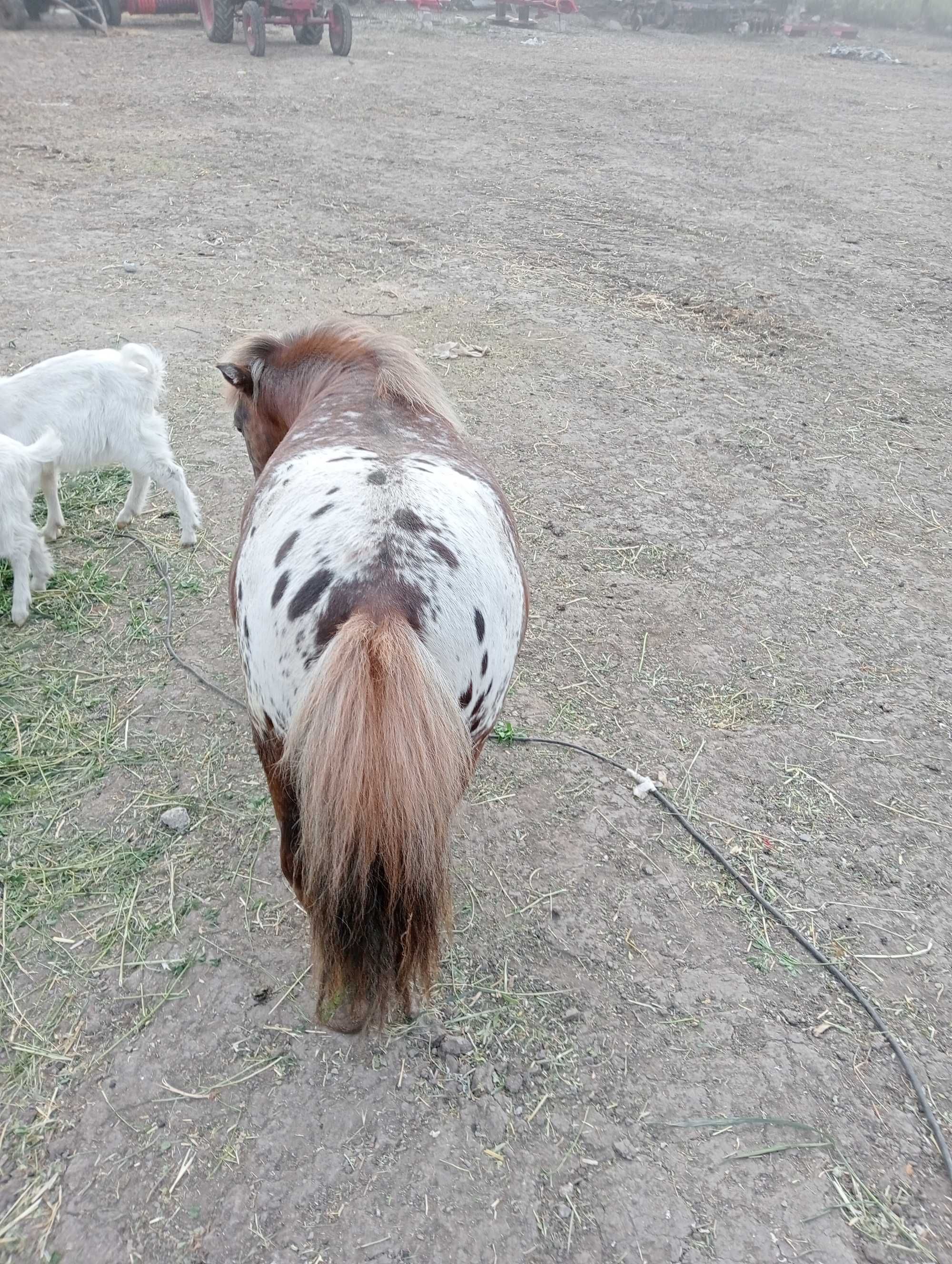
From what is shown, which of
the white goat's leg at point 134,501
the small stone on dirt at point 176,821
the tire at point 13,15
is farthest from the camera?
the tire at point 13,15

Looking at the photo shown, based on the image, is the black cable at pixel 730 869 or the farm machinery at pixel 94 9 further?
the farm machinery at pixel 94 9

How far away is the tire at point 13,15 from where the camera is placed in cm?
1388

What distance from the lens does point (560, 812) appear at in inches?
115

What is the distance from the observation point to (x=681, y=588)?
3969 millimetres

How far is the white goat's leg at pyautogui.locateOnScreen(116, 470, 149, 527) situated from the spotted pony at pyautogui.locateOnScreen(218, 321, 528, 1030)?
2122mm

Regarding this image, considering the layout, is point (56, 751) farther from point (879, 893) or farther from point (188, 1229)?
point (879, 893)

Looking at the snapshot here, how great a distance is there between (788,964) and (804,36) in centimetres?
2773

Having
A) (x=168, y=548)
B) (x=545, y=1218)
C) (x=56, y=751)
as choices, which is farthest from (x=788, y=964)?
(x=168, y=548)

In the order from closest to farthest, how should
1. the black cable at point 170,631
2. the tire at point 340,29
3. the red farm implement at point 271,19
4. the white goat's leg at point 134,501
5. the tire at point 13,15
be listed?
the black cable at point 170,631, the white goat's leg at point 134,501, the red farm implement at point 271,19, the tire at point 340,29, the tire at point 13,15

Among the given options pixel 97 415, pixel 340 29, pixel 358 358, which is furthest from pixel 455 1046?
pixel 340 29

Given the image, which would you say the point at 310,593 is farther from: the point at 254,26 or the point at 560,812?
the point at 254,26

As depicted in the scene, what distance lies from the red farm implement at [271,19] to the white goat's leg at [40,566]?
1332 centimetres

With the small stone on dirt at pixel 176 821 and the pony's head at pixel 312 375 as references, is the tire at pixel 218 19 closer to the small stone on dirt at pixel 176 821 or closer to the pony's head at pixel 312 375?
the pony's head at pixel 312 375

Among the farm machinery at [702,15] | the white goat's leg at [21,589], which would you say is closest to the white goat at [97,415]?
the white goat's leg at [21,589]
